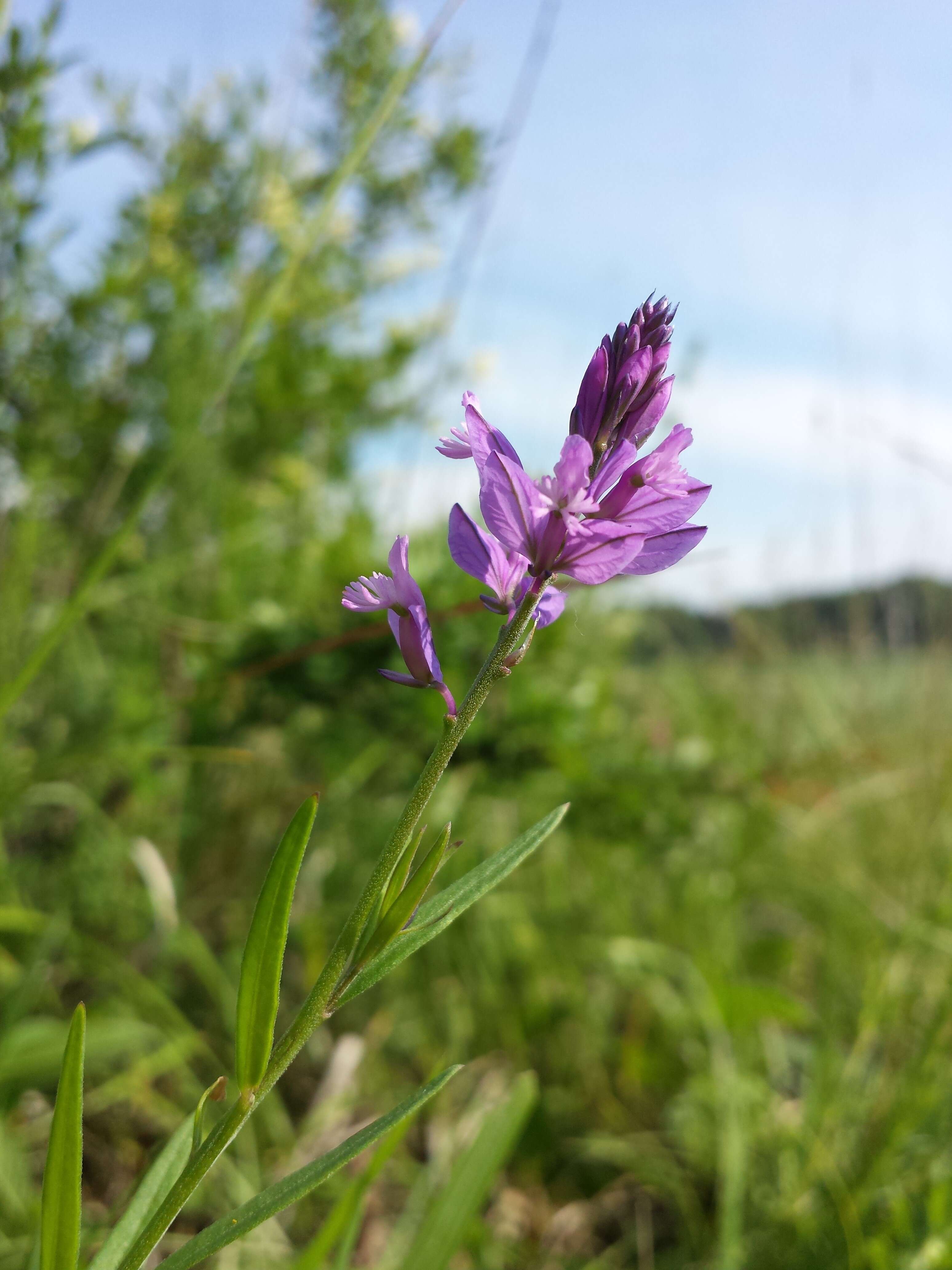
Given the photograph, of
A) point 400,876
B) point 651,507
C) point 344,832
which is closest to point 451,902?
point 400,876

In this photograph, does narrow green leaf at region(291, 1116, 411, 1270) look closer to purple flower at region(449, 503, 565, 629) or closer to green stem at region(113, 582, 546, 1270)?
green stem at region(113, 582, 546, 1270)

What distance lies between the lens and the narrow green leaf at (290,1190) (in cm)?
47

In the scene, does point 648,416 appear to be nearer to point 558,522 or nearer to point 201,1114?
point 558,522

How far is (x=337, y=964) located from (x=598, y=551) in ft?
0.86

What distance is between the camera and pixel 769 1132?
67.7 inches

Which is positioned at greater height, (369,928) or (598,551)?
(598,551)

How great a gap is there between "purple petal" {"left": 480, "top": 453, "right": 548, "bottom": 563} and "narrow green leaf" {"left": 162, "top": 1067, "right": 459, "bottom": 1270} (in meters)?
0.27

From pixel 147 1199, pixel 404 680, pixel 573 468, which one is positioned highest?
pixel 573 468

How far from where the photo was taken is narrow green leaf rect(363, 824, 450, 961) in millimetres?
497

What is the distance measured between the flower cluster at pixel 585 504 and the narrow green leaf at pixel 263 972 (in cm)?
13

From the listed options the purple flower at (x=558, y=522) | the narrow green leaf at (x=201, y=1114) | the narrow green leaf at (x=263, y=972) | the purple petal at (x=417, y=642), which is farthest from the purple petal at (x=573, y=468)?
the narrow green leaf at (x=201, y=1114)

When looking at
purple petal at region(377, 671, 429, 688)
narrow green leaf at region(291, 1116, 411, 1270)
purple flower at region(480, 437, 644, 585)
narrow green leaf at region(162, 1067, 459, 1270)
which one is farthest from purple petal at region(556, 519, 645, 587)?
narrow green leaf at region(291, 1116, 411, 1270)

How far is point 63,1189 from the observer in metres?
0.52

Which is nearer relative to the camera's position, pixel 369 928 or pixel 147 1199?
pixel 369 928
